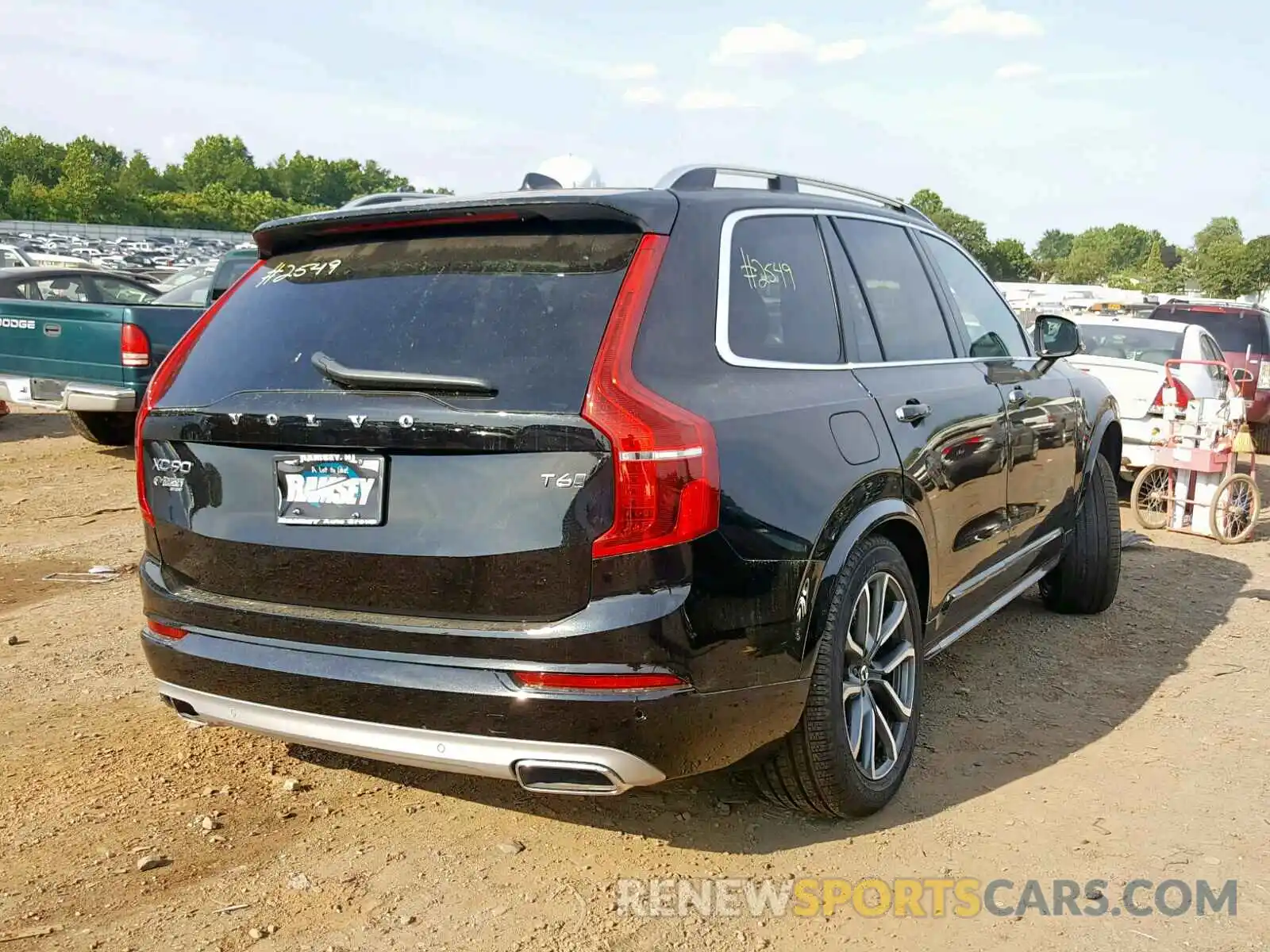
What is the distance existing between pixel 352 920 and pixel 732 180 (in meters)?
2.34

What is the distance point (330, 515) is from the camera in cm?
286

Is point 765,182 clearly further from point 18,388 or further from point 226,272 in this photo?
point 226,272

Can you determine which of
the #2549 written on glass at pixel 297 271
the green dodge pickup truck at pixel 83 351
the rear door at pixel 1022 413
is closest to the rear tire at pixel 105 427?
the green dodge pickup truck at pixel 83 351

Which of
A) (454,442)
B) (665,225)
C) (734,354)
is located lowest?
(454,442)

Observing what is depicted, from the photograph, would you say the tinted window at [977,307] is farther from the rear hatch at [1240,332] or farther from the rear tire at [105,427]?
the rear hatch at [1240,332]

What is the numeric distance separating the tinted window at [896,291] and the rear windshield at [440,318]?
1.25 m

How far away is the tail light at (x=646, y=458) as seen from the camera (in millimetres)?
2646

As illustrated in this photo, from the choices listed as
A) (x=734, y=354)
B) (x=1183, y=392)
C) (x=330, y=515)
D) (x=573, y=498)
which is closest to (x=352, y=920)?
(x=330, y=515)

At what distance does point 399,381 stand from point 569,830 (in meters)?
1.45

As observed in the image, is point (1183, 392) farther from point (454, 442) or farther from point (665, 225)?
point (454, 442)

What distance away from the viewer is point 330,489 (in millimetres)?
2865

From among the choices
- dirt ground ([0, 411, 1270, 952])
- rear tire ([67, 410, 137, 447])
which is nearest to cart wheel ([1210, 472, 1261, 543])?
dirt ground ([0, 411, 1270, 952])

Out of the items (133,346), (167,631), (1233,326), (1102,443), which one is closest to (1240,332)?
(1233,326)

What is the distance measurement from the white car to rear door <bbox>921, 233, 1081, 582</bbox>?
3417mm
